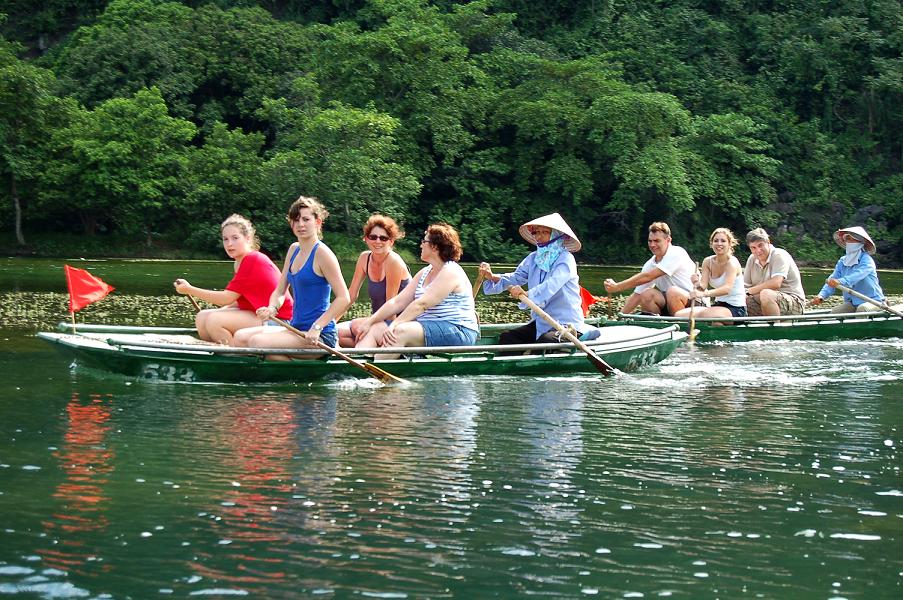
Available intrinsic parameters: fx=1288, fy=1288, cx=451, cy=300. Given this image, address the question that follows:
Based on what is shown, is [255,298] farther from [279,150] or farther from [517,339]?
[279,150]

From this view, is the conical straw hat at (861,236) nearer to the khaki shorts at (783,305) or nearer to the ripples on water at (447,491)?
the khaki shorts at (783,305)

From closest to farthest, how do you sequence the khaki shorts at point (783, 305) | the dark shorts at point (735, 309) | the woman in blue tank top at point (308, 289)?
1. the woman in blue tank top at point (308, 289)
2. the dark shorts at point (735, 309)
3. the khaki shorts at point (783, 305)

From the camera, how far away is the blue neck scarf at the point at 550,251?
1148cm

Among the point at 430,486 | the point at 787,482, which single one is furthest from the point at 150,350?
the point at 787,482

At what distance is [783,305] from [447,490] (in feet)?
31.6

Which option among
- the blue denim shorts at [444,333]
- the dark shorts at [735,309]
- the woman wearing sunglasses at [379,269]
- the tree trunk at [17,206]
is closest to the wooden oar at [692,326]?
the dark shorts at [735,309]

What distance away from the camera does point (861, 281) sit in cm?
1686

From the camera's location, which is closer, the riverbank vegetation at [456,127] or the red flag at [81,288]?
the red flag at [81,288]

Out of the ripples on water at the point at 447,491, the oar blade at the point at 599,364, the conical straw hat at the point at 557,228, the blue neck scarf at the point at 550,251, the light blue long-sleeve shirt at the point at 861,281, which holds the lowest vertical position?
the ripples on water at the point at 447,491

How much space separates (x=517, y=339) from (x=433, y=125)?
26851 millimetres

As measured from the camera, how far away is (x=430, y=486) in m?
7.30

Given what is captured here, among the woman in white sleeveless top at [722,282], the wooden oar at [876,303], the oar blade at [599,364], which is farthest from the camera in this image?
the wooden oar at [876,303]

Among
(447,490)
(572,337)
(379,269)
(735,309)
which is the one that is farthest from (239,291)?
(735,309)

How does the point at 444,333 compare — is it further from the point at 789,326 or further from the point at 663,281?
the point at 789,326
